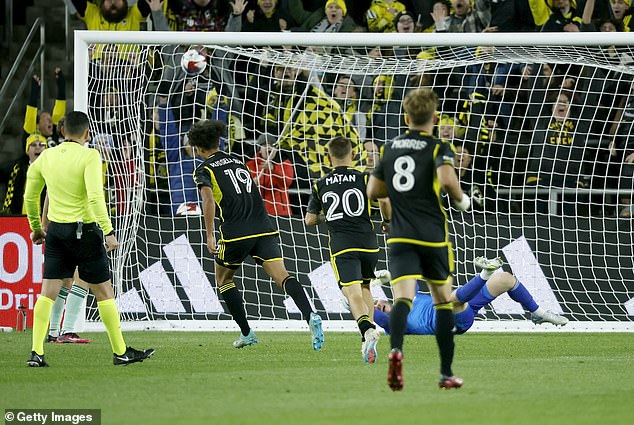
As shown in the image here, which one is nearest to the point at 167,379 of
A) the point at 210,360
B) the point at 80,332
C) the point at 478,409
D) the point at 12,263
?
the point at 210,360

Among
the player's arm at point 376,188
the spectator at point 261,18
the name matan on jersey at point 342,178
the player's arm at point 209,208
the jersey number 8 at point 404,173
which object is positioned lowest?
the player's arm at point 209,208

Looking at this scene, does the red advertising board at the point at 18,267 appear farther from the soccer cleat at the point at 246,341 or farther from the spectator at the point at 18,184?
the soccer cleat at the point at 246,341

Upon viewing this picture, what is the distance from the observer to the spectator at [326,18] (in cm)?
1622

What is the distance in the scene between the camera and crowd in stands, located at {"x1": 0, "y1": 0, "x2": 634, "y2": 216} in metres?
13.6

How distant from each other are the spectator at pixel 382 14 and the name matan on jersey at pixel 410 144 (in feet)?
30.5

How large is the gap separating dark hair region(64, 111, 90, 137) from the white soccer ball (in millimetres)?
4804

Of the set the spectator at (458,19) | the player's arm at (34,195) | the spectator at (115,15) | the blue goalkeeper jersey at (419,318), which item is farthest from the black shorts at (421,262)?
the spectator at (115,15)

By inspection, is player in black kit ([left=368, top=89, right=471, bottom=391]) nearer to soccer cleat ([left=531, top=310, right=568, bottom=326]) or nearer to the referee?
the referee

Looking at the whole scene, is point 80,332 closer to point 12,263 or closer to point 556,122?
point 12,263

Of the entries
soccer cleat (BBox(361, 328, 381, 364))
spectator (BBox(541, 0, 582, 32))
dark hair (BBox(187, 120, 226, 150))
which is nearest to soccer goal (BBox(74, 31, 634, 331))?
spectator (BBox(541, 0, 582, 32))

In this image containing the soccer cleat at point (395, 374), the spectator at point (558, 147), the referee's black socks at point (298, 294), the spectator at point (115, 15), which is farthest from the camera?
the spectator at point (115, 15)

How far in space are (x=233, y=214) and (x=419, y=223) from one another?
11.8 ft

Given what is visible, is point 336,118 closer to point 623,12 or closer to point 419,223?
point 623,12

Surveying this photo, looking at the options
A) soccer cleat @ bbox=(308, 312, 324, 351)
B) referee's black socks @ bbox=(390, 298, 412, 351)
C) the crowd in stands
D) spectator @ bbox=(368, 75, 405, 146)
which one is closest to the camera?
referee's black socks @ bbox=(390, 298, 412, 351)
